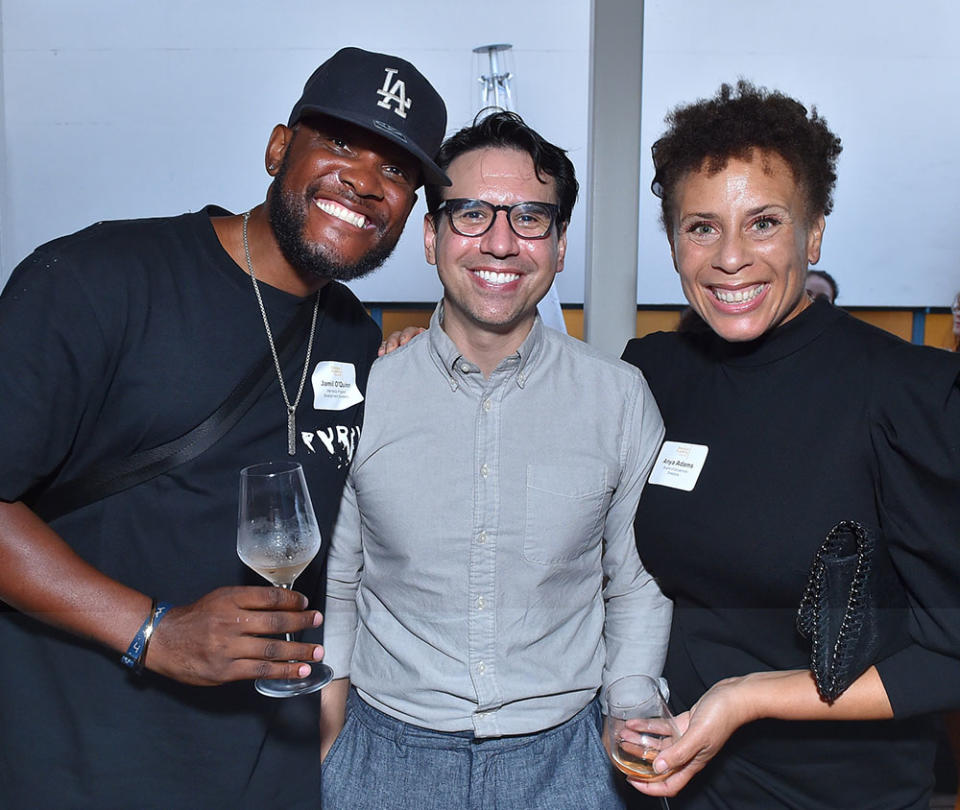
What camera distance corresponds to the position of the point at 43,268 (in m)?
1.37

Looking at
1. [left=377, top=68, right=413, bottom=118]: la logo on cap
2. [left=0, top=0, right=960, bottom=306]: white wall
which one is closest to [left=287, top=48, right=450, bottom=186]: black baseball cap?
[left=377, top=68, right=413, bottom=118]: la logo on cap

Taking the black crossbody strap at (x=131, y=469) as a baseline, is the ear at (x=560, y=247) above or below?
above

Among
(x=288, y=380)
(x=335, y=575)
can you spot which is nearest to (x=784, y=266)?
(x=288, y=380)

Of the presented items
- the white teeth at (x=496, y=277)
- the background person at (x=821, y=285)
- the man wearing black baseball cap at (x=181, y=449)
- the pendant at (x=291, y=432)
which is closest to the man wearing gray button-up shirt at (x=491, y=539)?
the white teeth at (x=496, y=277)

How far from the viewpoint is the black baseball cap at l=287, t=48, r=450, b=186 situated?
1.62 meters

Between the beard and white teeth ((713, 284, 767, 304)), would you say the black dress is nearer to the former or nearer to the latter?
white teeth ((713, 284, 767, 304))

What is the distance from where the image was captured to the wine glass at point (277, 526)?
130 centimetres

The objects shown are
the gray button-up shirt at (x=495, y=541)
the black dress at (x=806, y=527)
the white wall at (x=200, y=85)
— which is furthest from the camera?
the white wall at (x=200, y=85)

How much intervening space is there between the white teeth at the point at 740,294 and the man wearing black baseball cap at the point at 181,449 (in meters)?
0.65

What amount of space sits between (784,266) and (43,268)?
4.51ft

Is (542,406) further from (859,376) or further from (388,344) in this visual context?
(859,376)

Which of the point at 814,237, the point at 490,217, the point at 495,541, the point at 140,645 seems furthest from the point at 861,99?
the point at 140,645

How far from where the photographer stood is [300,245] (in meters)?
1.62

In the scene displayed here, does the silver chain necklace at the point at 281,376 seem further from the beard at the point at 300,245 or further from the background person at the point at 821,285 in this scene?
the background person at the point at 821,285
